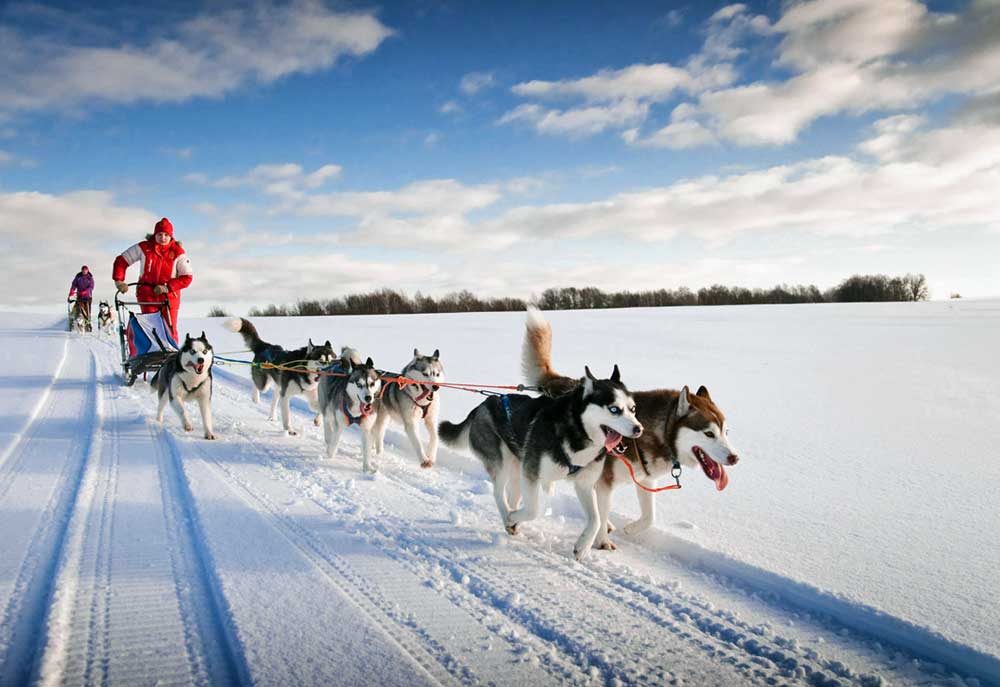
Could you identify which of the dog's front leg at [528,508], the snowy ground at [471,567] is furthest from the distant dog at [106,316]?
the dog's front leg at [528,508]

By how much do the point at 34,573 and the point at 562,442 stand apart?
2.65 metres

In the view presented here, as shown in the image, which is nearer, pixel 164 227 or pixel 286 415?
pixel 286 415

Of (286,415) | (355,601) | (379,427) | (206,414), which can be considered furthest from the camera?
(286,415)

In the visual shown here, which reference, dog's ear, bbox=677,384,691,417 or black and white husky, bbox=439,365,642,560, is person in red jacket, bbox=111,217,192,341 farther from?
dog's ear, bbox=677,384,691,417

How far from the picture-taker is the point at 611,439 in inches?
121

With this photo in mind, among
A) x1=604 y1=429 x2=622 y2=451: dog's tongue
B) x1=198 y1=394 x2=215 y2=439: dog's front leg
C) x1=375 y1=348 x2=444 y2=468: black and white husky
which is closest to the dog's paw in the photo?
x1=604 y1=429 x2=622 y2=451: dog's tongue

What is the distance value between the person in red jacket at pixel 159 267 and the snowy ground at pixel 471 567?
216cm

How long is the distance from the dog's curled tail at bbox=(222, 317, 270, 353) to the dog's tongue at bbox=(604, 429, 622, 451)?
5.75m

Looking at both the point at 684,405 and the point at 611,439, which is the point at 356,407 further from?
the point at 684,405

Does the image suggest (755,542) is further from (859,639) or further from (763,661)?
(763,661)

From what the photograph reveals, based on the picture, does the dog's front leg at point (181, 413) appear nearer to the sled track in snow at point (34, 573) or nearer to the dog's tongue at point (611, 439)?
the sled track in snow at point (34, 573)

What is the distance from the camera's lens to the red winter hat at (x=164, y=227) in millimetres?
7262

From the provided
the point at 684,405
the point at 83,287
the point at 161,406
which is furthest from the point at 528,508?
the point at 83,287

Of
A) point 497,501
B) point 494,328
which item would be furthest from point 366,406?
point 494,328
